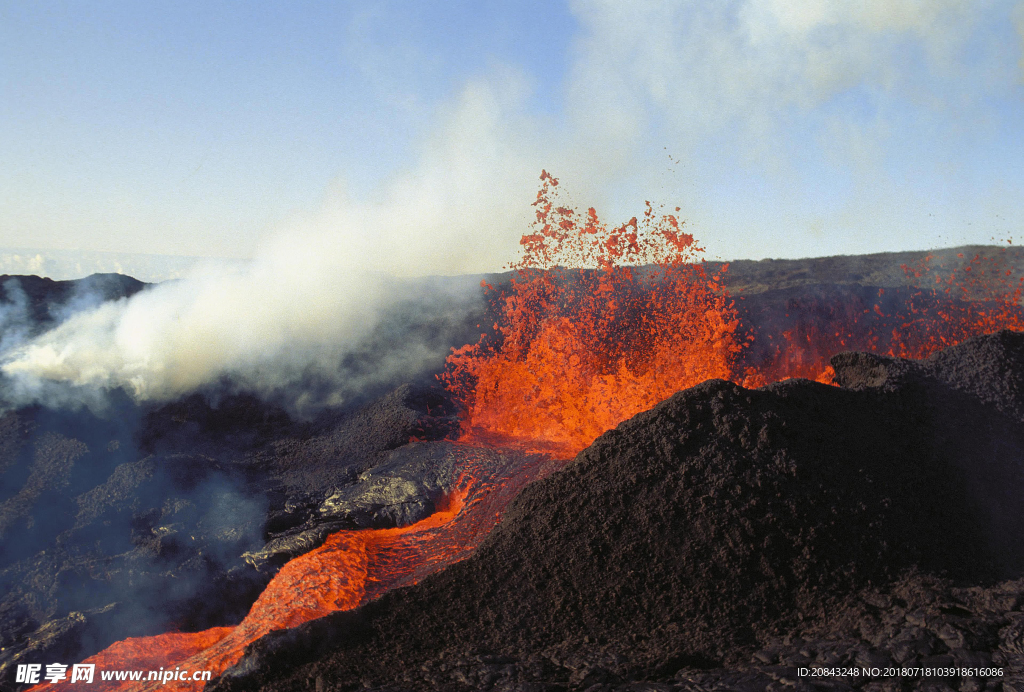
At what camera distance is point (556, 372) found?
10.8m

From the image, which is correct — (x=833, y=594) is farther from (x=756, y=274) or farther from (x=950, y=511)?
(x=756, y=274)

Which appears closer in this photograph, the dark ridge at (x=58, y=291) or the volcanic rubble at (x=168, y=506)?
the volcanic rubble at (x=168, y=506)

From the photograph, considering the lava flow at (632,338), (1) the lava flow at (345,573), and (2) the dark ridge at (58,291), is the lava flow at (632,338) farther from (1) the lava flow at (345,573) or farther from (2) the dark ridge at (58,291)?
(2) the dark ridge at (58,291)

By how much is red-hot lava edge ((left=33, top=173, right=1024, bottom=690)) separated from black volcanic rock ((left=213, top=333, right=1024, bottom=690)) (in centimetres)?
99

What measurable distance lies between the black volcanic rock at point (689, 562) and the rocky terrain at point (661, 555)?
17 mm

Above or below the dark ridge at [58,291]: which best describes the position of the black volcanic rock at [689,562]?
below

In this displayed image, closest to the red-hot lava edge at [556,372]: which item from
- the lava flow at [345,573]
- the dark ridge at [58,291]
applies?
the lava flow at [345,573]

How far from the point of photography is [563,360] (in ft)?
36.8

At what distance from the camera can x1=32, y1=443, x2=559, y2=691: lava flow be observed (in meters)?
5.55

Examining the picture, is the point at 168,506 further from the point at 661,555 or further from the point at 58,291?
the point at 58,291

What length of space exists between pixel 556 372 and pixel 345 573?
18.5 feet

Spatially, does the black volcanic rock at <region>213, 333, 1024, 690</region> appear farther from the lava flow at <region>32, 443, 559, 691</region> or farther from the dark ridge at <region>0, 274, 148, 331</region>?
the dark ridge at <region>0, 274, 148, 331</region>

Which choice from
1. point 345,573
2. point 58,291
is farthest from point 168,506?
point 58,291

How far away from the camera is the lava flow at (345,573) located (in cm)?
555
